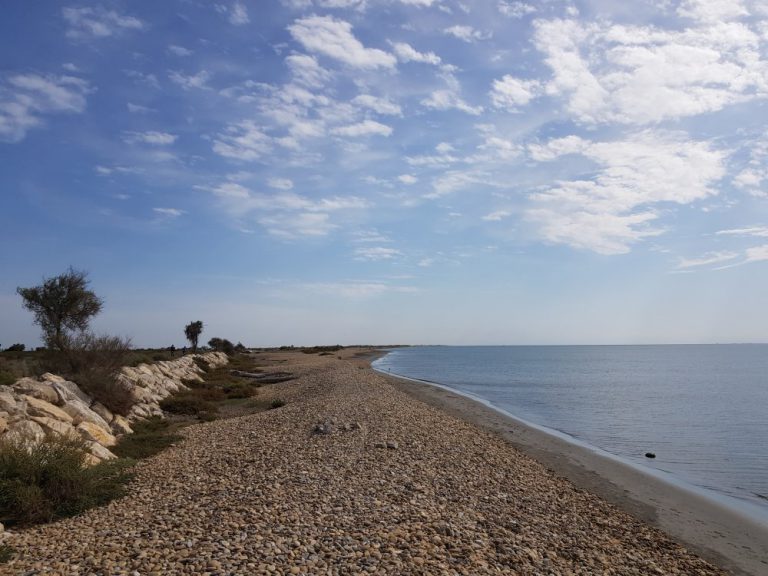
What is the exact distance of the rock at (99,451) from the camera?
38.6ft

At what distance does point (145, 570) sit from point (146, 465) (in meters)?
6.75

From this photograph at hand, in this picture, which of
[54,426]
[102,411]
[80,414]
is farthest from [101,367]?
[54,426]

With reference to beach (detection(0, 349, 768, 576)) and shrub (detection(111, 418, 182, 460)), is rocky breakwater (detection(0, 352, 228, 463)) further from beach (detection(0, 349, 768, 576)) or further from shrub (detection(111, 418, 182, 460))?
beach (detection(0, 349, 768, 576))

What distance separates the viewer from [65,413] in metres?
13.9

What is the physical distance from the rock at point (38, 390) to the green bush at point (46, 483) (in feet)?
17.6

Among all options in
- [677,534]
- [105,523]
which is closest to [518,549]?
[677,534]

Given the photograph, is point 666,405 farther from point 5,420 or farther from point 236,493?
point 5,420

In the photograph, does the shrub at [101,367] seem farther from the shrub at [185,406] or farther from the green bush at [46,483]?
the green bush at [46,483]

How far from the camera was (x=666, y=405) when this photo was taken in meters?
31.8

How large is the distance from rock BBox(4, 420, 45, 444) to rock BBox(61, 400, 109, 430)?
2823 millimetres

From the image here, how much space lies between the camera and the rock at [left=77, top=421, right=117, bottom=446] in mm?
13016

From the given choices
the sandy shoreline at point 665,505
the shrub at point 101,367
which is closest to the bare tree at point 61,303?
the shrub at point 101,367

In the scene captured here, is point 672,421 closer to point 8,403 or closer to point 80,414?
point 80,414

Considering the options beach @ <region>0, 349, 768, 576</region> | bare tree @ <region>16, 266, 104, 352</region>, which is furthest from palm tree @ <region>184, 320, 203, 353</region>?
beach @ <region>0, 349, 768, 576</region>
